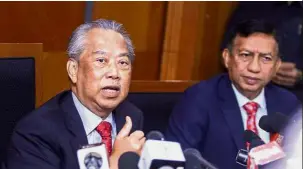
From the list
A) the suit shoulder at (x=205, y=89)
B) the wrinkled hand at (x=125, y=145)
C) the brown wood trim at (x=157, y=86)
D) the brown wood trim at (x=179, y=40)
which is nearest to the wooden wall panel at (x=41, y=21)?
the brown wood trim at (x=157, y=86)

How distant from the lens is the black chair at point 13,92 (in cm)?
211

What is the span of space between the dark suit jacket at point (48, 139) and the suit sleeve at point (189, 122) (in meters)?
0.53

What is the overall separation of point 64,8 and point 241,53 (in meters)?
0.91

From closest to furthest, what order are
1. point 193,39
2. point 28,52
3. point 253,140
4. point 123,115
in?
point 253,140, point 123,115, point 28,52, point 193,39

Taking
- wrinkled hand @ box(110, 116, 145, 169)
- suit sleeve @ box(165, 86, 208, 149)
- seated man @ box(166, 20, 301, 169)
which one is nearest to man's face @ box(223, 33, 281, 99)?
seated man @ box(166, 20, 301, 169)

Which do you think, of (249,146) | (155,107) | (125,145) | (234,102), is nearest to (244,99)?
(234,102)

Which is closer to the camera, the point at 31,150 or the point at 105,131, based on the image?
the point at 31,150

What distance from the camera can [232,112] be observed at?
2.38 meters

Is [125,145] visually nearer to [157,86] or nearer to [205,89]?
[205,89]

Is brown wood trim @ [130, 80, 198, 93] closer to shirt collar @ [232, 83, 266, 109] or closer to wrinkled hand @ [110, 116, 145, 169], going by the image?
shirt collar @ [232, 83, 266, 109]

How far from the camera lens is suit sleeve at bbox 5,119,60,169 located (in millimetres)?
1784

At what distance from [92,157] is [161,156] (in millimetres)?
192

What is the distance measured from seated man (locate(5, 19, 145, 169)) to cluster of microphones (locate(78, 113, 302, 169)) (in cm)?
36

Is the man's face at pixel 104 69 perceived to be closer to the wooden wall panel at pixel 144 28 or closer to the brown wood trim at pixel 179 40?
the wooden wall panel at pixel 144 28
